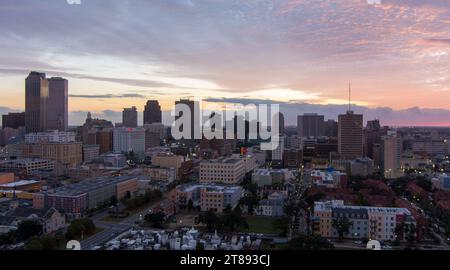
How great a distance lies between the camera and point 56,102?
1991 cm

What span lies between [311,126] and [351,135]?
8.57m

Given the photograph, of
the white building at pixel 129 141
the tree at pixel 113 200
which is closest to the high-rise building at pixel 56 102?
the white building at pixel 129 141

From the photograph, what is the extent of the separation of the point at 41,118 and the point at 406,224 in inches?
725

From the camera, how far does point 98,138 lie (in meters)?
18.5

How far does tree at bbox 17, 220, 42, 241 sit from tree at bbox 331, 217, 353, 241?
3619mm

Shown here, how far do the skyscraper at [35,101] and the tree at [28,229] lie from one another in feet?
52.4

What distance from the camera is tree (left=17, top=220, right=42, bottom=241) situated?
4.77m

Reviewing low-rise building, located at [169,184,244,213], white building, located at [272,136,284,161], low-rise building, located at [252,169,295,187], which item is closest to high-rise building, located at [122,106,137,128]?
white building, located at [272,136,284,161]

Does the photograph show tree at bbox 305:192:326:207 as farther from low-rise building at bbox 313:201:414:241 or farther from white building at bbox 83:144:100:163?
white building at bbox 83:144:100:163

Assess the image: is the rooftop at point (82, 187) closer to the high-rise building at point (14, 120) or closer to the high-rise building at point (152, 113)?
the high-rise building at point (14, 120)
